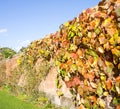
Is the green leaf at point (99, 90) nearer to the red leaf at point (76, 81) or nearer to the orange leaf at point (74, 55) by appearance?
the red leaf at point (76, 81)

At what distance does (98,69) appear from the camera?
5.17 metres

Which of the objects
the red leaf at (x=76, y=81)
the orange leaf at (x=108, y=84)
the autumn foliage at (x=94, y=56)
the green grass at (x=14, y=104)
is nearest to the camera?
the autumn foliage at (x=94, y=56)

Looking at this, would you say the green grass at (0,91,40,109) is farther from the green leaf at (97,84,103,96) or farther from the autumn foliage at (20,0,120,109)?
the green leaf at (97,84,103,96)

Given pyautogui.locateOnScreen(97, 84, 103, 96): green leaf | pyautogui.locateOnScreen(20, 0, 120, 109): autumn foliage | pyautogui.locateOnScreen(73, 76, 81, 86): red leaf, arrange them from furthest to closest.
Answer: pyautogui.locateOnScreen(73, 76, 81, 86): red leaf → pyautogui.locateOnScreen(97, 84, 103, 96): green leaf → pyautogui.locateOnScreen(20, 0, 120, 109): autumn foliage

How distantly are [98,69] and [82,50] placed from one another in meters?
0.73

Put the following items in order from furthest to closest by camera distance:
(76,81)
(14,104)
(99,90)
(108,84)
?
(14,104) < (76,81) < (99,90) < (108,84)

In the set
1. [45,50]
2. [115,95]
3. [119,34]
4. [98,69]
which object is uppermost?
[45,50]

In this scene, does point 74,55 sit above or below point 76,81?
above

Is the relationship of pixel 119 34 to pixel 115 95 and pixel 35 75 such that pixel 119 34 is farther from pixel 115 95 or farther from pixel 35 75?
pixel 35 75

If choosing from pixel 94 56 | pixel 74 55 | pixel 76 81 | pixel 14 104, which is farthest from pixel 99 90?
pixel 14 104

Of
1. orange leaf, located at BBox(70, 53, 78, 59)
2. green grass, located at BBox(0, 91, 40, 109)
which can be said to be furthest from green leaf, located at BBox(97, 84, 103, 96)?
green grass, located at BBox(0, 91, 40, 109)

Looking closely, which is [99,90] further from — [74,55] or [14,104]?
[14,104]

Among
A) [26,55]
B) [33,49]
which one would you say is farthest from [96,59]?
[26,55]

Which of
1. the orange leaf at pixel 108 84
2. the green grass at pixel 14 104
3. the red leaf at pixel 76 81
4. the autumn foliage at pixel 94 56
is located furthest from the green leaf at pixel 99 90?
the green grass at pixel 14 104
